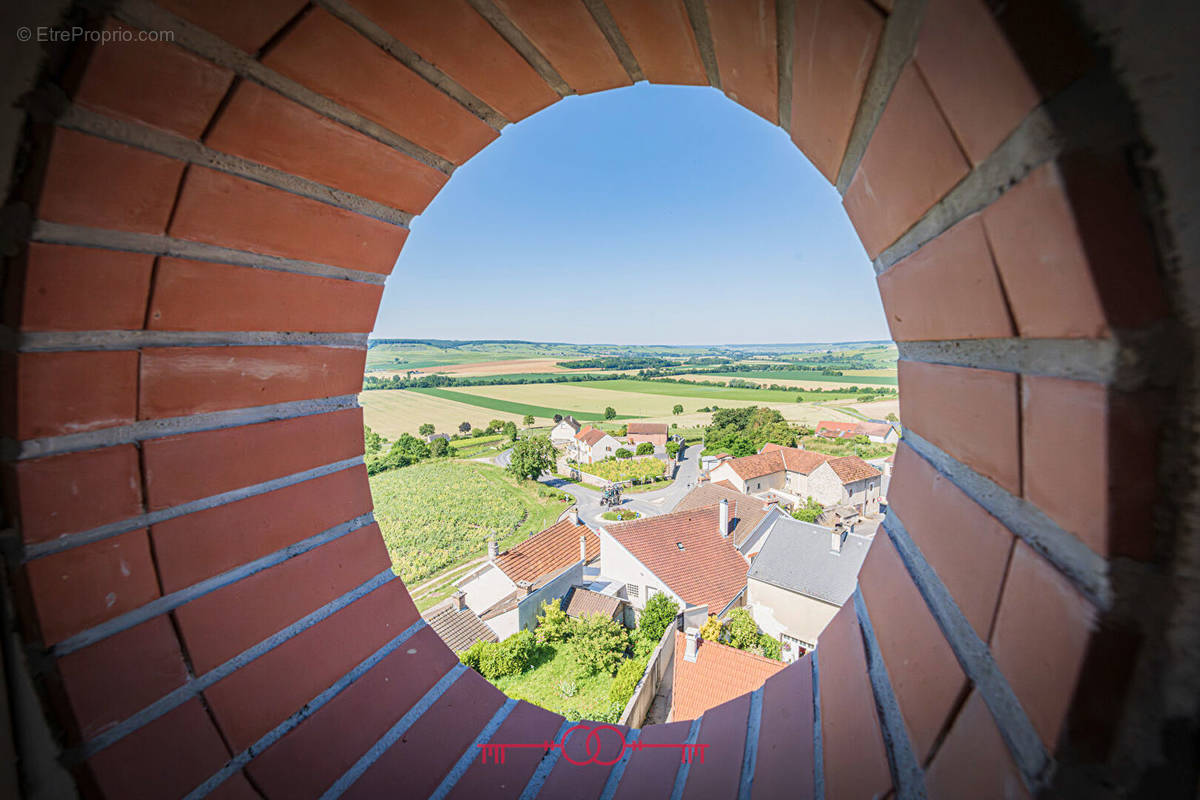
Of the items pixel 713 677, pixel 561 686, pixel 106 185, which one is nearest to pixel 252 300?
pixel 106 185

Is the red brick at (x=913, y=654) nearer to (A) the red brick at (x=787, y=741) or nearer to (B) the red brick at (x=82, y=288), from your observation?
(A) the red brick at (x=787, y=741)

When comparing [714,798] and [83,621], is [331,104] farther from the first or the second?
[714,798]

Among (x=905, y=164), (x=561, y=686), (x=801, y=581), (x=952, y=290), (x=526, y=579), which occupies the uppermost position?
(x=905, y=164)

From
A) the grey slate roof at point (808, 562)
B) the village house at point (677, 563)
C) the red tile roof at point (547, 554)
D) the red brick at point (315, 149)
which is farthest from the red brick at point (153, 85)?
the red tile roof at point (547, 554)

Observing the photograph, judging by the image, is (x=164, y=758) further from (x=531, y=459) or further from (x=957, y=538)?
(x=531, y=459)

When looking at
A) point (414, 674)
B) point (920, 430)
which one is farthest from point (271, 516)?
point (920, 430)

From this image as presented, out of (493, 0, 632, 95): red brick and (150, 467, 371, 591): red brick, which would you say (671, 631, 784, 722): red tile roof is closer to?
(150, 467, 371, 591): red brick
